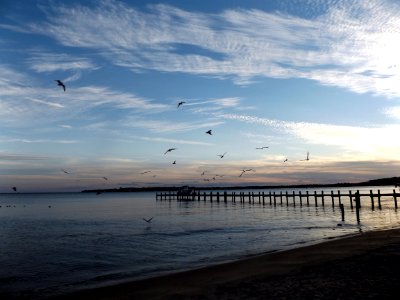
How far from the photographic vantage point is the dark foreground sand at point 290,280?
366 inches

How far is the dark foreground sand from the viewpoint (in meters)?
9.29

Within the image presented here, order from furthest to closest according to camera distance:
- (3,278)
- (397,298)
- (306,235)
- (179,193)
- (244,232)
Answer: (179,193) < (244,232) < (306,235) < (3,278) < (397,298)

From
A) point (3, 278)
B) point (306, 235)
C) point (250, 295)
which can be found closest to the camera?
point (250, 295)

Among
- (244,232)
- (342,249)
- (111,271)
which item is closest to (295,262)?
(342,249)

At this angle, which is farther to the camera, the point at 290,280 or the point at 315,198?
the point at 315,198

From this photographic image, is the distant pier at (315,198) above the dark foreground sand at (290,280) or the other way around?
above

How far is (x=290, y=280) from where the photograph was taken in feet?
35.2

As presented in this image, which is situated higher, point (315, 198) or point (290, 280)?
point (315, 198)

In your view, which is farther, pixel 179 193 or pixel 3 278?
pixel 179 193

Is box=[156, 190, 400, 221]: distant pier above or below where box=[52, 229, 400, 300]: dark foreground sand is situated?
above

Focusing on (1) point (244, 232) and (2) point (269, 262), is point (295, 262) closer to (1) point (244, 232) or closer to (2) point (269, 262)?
(2) point (269, 262)

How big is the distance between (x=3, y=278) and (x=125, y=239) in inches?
485

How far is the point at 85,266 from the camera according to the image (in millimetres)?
17844

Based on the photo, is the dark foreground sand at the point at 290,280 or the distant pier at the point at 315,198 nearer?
the dark foreground sand at the point at 290,280
